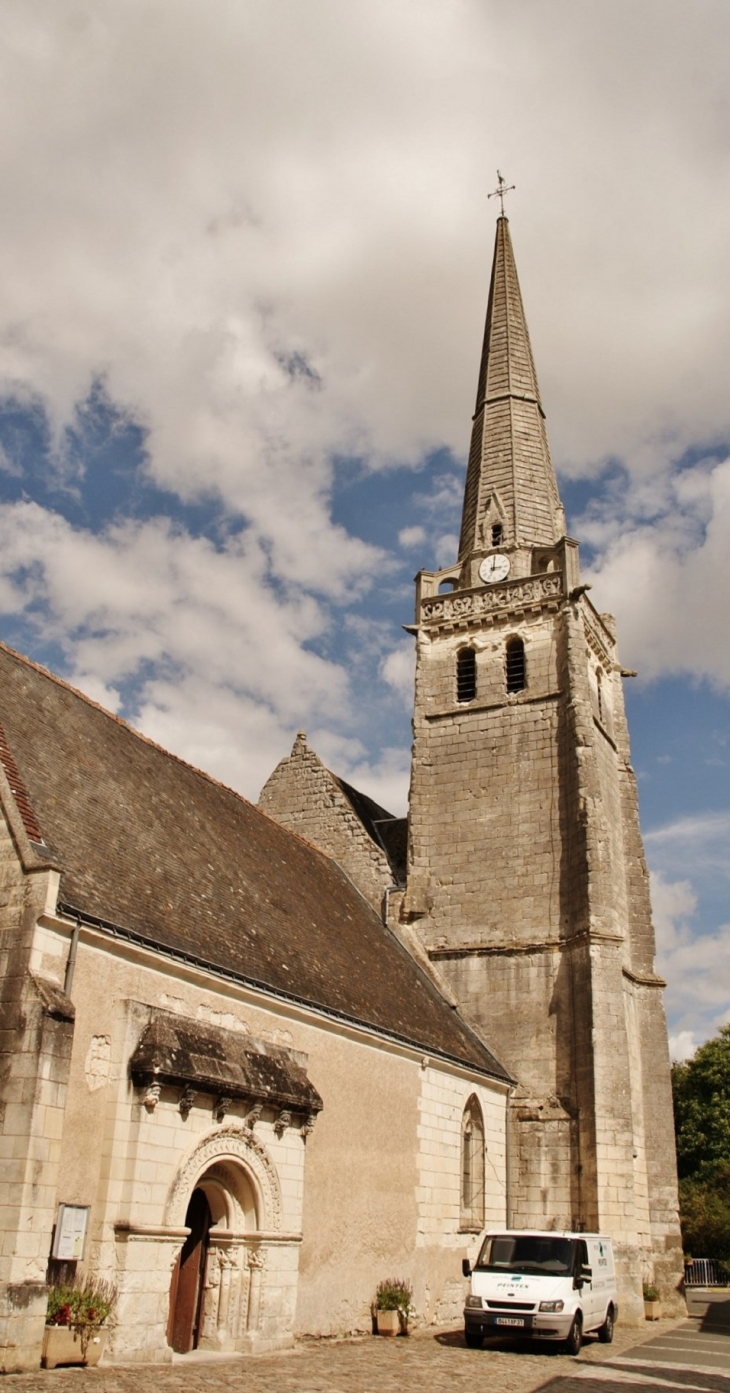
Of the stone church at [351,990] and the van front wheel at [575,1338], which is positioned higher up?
the stone church at [351,990]

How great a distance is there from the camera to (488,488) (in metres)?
25.9

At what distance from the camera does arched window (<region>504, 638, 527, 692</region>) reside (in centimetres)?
2284

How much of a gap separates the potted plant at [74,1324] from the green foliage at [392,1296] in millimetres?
5659

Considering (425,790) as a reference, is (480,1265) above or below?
below

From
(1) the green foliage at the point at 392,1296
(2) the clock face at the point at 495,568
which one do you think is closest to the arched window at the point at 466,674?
(2) the clock face at the point at 495,568

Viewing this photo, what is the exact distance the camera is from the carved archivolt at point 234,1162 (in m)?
10.9

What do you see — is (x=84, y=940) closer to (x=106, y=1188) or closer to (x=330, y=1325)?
(x=106, y=1188)

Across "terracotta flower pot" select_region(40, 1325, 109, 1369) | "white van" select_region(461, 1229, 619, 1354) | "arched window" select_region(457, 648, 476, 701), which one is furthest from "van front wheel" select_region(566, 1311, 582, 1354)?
"arched window" select_region(457, 648, 476, 701)

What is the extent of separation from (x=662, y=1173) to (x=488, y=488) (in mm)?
15062

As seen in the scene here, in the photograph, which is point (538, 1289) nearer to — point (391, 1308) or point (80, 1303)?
point (391, 1308)

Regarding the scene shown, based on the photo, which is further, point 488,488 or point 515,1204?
point 488,488

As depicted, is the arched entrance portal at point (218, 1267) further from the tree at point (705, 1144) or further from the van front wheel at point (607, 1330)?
the tree at point (705, 1144)

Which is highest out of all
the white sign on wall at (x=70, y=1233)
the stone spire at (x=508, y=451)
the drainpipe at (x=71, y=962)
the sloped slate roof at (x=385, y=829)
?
the stone spire at (x=508, y=451)

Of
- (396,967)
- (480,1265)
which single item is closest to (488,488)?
(396,967)
